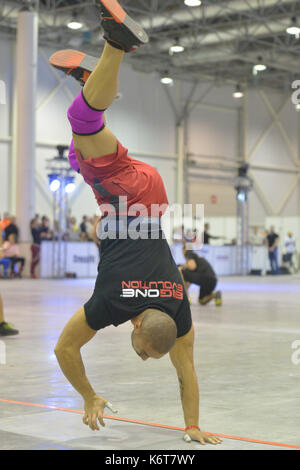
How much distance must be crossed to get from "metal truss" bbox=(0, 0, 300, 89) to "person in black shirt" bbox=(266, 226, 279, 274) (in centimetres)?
695

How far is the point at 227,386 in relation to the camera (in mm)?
5957

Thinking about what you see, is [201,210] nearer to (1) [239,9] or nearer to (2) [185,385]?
(1) [239,9]

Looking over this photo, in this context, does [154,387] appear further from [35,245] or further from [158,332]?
[35,245]

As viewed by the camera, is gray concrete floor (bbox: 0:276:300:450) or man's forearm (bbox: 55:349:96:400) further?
gray concrete floor (bbox: 0:276:300:450)

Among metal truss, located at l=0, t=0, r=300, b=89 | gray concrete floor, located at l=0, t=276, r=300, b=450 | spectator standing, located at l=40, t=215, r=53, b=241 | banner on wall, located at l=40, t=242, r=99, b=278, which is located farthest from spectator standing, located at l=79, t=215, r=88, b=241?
gray concrete floor, located at l=0, t=276, r=300, b=450

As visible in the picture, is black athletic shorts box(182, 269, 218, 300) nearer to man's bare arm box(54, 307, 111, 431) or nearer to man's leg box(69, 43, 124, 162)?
man's bare arm box(54, 307, 111, 431)

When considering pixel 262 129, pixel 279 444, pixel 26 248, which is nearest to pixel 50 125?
pixel 26 248

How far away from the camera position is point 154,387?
592 centimetres

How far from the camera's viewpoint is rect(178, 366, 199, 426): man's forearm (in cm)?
414

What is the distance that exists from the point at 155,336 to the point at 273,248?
26.2 metres

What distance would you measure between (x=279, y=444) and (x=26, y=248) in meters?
20.1

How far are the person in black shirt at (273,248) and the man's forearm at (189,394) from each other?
25283mm

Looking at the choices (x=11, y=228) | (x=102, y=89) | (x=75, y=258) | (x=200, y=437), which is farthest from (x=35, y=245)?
(x=102, y=89)

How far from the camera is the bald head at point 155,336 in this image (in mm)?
3660
